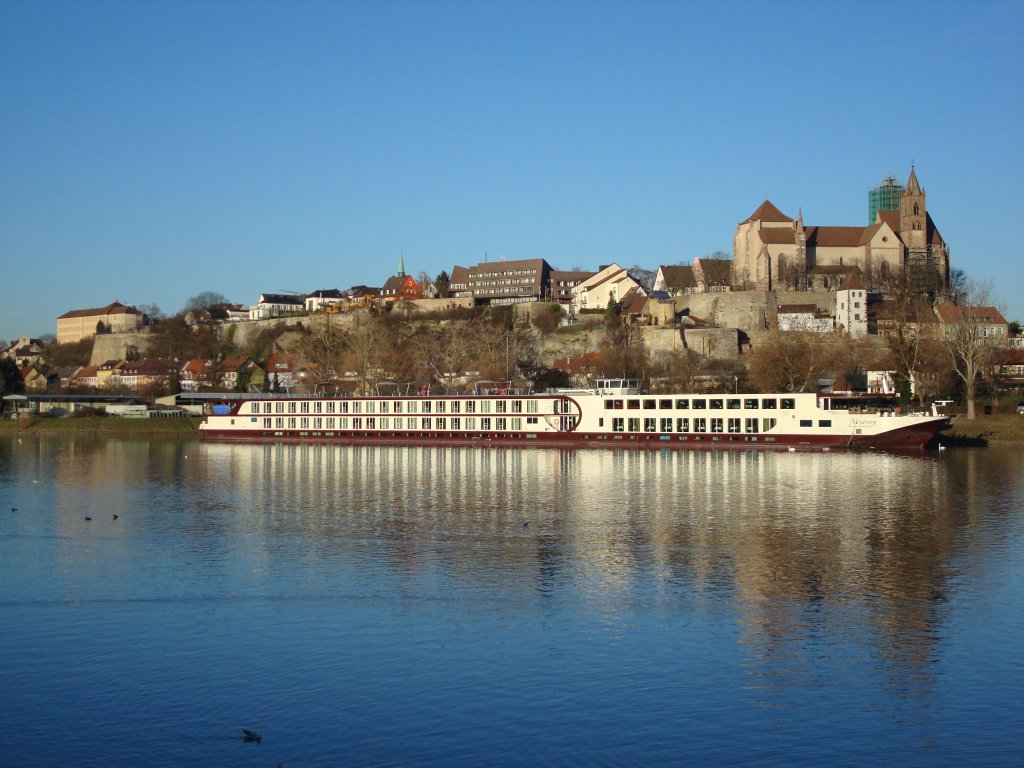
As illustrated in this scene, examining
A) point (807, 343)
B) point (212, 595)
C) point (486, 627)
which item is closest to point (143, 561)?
point (212, 595)

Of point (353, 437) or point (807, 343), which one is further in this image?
point (807, 343)

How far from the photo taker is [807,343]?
266 feet

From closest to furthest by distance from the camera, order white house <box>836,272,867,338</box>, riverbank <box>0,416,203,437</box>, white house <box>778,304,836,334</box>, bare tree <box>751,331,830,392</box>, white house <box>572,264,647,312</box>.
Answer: bare tree <box>751,331,830,392</box> → riverbank <box>0,416,203,437</box> → white house <box>778,304,836,334</box> → white house <box>836,272,867,338</box> → white house <box>572,264,647,312</box>

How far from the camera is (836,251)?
112 meters

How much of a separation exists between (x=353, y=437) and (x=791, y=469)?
99.4ft

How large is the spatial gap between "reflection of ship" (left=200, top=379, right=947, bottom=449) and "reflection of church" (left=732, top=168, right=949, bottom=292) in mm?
40514

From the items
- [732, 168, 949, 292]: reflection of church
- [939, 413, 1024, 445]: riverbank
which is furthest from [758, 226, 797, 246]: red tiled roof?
[939, 413, 1024, 445]: riverbank

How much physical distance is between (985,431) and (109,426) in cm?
6421

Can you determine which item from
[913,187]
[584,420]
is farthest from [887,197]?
[584,420]

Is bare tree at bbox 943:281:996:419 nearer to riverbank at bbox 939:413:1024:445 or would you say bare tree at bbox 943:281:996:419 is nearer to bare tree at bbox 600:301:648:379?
riverbank at bbox 939:413:1024:445

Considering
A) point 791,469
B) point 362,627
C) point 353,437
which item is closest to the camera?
point 362,627

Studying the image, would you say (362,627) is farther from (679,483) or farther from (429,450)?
(429,450)

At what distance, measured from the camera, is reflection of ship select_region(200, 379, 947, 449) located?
53906mm

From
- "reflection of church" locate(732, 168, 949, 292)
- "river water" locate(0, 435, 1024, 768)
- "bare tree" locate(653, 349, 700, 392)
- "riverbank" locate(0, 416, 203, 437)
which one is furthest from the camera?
"reflection of church" locate(732, 168, 949, 292)
